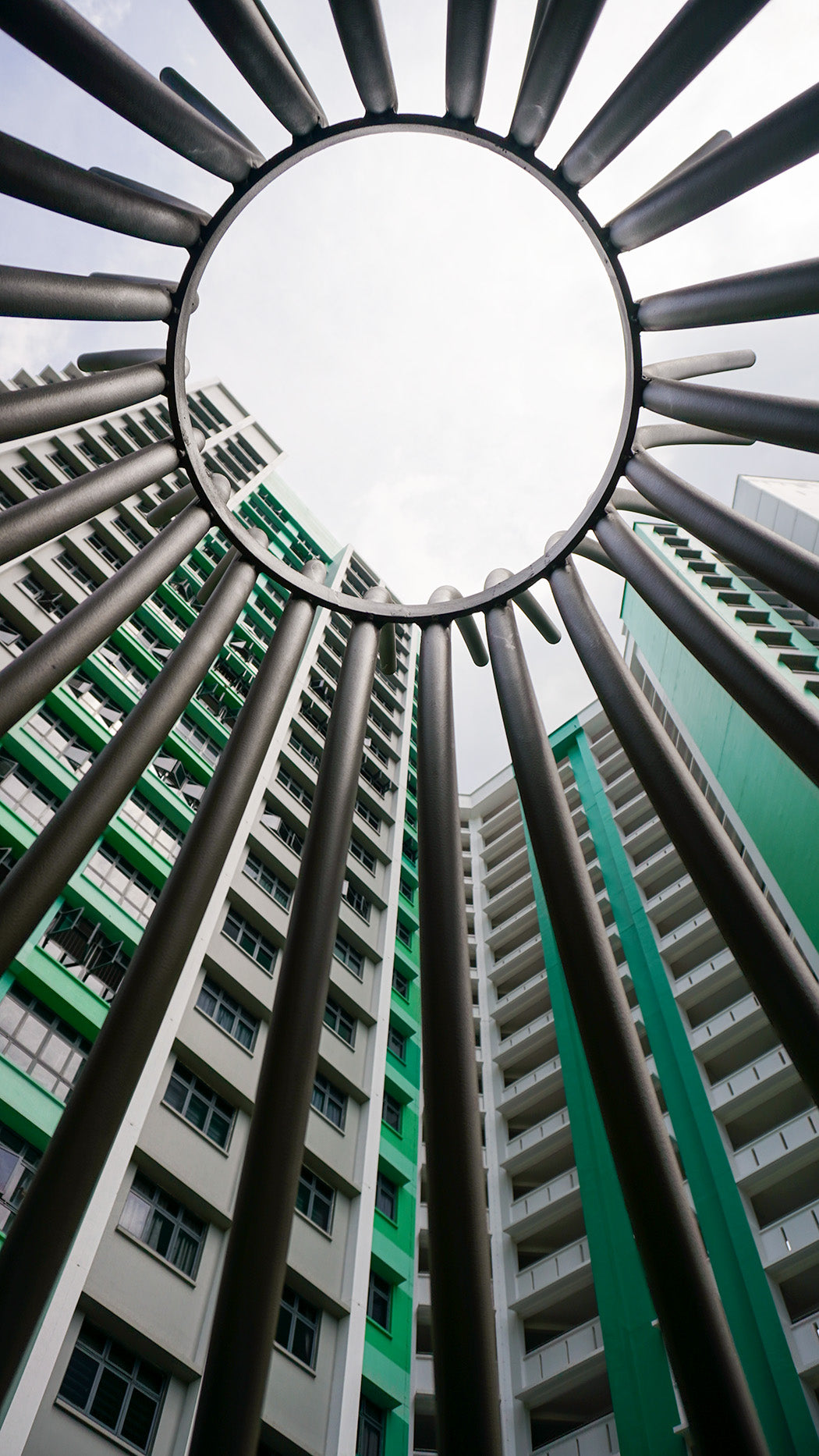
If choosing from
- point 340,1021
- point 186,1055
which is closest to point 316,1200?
point 186,1055

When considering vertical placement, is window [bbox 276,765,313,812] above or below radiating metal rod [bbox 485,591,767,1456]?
above

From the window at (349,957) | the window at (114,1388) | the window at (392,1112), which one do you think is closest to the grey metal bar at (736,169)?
the window at (114,1388)

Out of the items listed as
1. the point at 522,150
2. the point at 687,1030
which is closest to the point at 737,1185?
the point at 687,1030

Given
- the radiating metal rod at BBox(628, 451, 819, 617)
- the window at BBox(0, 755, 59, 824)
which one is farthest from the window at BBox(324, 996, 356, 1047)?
the radiating metal rod at BBox(628, 451, 819, 617)

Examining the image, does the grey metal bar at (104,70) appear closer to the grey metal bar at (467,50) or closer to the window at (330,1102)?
the grey metal bar at (467,50)

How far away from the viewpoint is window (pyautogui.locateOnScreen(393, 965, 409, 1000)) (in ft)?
132

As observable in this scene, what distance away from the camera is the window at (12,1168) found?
1992 cm

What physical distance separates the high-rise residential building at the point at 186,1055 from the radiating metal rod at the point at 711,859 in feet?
21.1

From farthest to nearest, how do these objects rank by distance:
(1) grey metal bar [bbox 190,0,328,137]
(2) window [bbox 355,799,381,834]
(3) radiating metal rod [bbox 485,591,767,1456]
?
1. (2) window [bbox 355,799,381,834]
2. (1) grey metal bar [bbox 190,0,328,137]
3. (3) radiating metal rod [bbox 485,591,767,1456]

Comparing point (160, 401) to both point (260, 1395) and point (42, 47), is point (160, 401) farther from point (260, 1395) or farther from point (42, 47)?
point (260, 1395)

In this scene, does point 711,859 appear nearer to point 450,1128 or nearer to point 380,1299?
point 450,1128

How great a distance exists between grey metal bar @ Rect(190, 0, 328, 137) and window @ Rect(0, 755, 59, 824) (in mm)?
21492

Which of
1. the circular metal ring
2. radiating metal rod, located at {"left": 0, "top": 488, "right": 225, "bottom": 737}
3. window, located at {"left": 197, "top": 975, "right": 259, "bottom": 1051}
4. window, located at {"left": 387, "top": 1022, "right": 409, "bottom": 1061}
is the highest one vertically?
window, located at {"left": 387, "top": 1022, "right": 409, "bottom": 1061}

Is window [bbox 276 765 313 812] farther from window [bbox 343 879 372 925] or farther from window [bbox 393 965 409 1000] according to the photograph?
window [bbox 393 965 409 1000]
